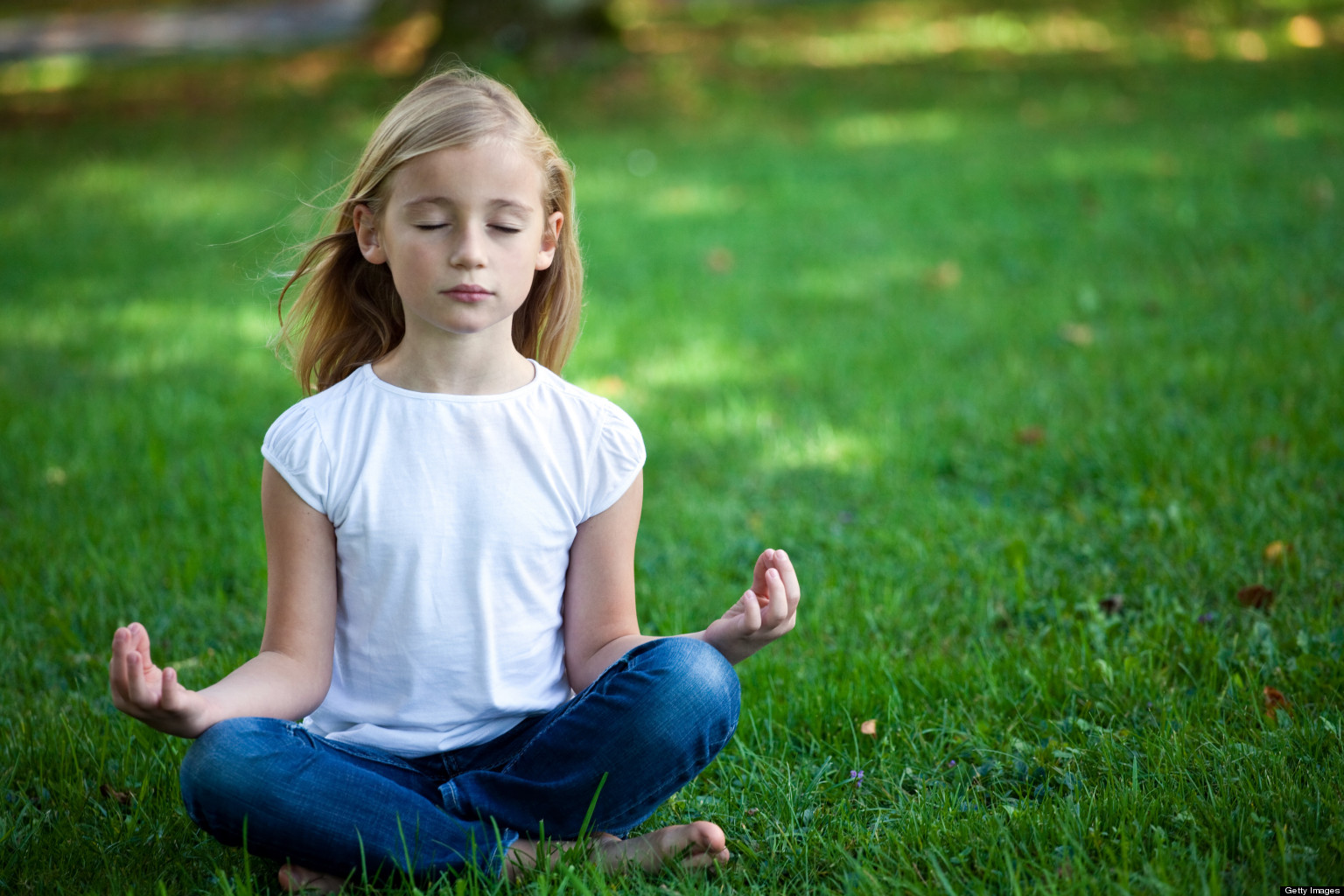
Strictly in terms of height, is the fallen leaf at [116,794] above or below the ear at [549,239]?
below

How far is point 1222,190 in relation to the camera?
6.76m

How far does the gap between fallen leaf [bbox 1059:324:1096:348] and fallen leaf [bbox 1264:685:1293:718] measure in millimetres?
2557

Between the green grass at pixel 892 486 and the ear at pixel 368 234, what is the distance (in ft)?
3.60

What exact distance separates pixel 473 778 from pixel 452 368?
2.38 ft

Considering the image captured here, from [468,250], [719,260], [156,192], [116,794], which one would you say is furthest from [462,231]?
[156,192]

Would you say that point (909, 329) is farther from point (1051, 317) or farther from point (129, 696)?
point (129, 696)

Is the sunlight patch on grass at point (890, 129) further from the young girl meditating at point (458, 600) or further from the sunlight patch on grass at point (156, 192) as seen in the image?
the young girl meditating at point (458, 600)

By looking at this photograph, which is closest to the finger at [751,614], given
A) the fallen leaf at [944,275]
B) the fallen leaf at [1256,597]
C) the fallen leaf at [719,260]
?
the fallen leaf at [1256,597]

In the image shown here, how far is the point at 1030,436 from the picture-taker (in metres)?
3.96

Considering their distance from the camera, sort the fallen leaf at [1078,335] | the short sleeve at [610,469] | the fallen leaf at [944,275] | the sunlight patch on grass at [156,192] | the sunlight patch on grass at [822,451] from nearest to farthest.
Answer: the short sleeve at [610,469]
the sunlight patch on grass at [822,451]
the fallen leaf at [1078,335]
the fallen leaf at [944,275]
the sunlight patch on grass at [156,192]

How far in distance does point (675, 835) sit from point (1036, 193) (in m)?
6.10

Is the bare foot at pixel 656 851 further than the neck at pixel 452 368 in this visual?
No

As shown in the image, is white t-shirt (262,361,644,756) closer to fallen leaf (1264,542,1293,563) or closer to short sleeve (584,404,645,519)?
short sleeve (584,404,645,519)

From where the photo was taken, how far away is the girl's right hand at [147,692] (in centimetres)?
167
